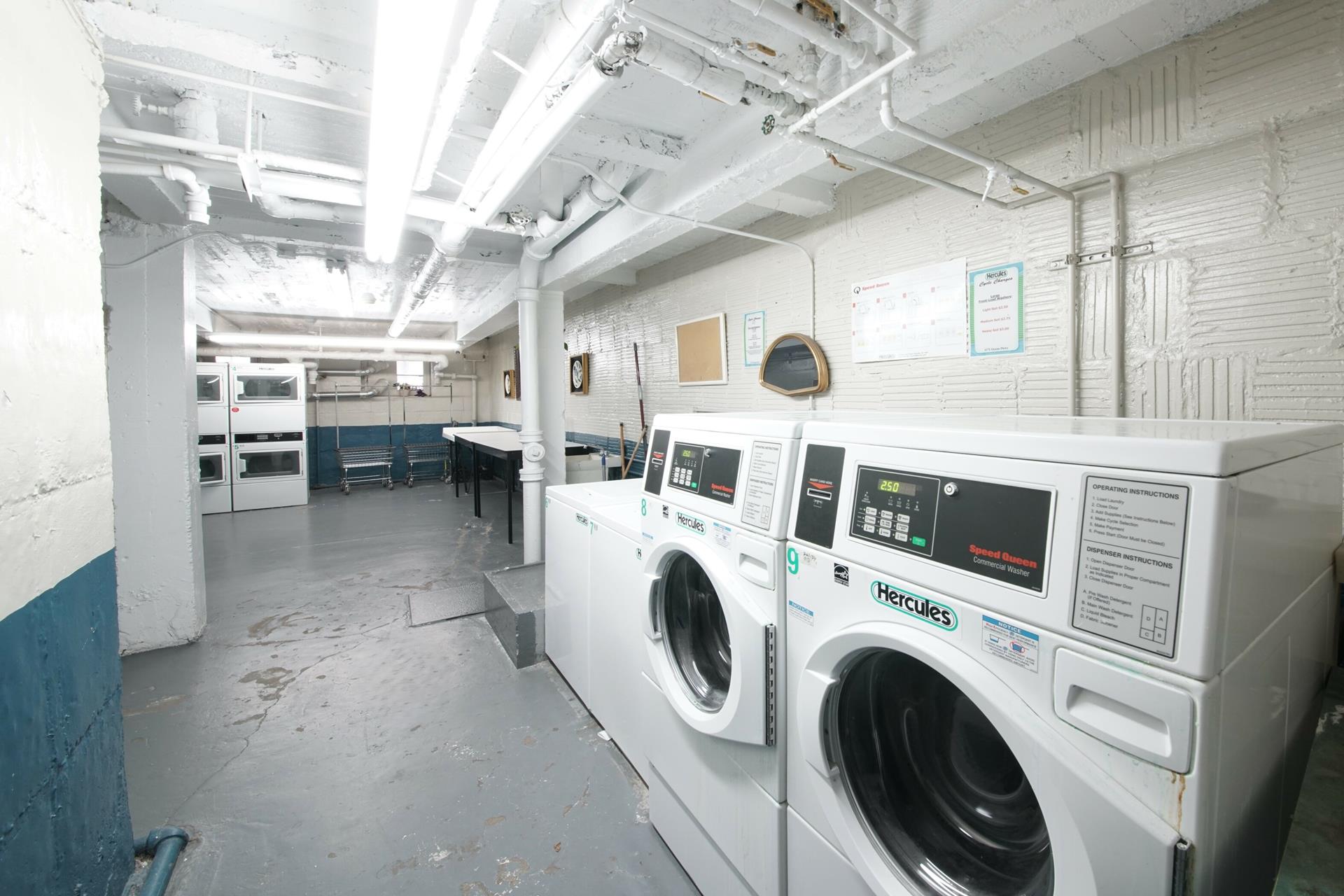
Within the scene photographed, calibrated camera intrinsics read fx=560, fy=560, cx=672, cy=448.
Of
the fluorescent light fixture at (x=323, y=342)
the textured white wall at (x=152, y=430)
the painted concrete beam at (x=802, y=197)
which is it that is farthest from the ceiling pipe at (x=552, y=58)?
the fluorescent light fixture at (x=323, y=342)

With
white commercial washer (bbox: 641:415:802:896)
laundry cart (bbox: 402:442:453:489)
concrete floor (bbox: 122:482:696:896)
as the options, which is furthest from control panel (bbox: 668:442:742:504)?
laundry cart (bbox: 402:442:453:489)

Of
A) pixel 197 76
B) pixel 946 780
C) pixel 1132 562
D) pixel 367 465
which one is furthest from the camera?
pixel 367 465

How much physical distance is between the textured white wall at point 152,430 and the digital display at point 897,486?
11.9ft

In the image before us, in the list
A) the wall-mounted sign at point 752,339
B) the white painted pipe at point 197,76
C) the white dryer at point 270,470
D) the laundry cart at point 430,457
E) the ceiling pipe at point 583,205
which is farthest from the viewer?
the laundry cart at point 430,457

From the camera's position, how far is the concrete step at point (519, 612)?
2799mm

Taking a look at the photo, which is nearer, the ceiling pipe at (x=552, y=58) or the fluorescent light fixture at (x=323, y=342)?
the ceiling pipe at (x=552, y=58)

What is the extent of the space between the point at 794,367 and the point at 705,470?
4.91ft

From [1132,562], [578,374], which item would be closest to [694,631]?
[1132,562]

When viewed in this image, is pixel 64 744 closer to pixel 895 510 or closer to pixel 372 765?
pixel 372 765

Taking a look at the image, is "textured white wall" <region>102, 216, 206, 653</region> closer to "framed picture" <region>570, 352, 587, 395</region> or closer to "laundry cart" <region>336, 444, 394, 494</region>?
"framed picture" <region>570, 352, 587, 395</region>

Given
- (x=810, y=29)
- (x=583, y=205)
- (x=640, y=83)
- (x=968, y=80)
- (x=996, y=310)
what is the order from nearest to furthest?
(x=810, y=29) → (x=968, y=80) → (x=640, y=83) → (x=996, y=310) → (x=583, y=205)

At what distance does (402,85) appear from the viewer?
4.36 feet

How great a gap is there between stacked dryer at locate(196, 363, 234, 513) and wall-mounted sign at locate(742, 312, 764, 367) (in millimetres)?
6648

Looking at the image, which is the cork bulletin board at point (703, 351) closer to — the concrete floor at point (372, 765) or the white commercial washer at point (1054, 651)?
the concrete floor at point (372, 765)
